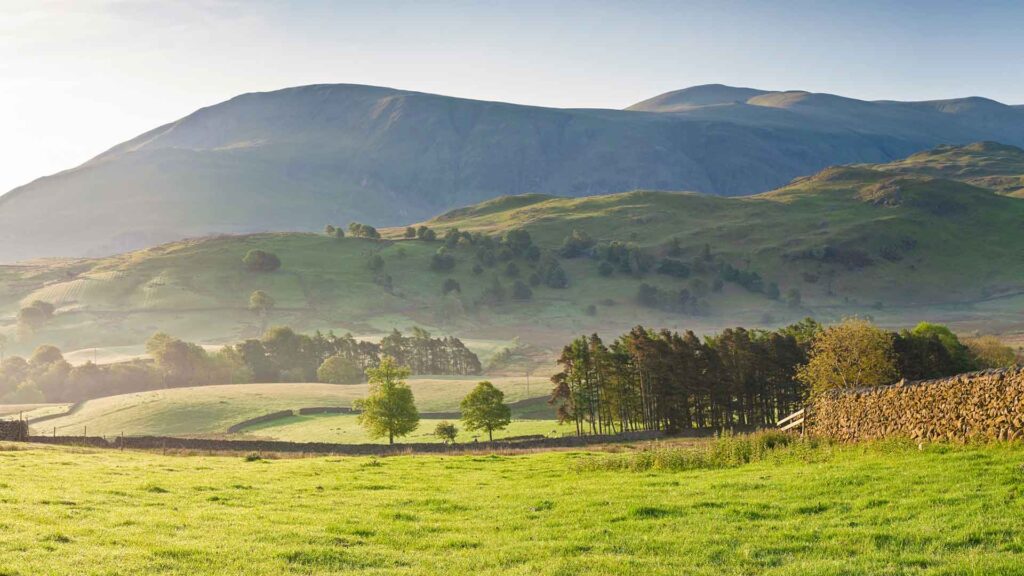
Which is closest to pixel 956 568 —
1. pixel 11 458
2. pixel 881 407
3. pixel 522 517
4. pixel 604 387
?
pixel 522 517

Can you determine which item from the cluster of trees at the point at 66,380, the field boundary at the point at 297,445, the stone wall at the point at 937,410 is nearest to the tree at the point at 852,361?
the field boundary at the point at 297,445

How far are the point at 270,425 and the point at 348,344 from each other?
85977mm

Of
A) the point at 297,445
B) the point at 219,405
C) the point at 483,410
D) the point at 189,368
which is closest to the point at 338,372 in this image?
the point at 189,368

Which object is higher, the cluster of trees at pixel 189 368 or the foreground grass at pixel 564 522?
the cluster of trees at pixel 189 368

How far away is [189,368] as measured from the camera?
171375 mm

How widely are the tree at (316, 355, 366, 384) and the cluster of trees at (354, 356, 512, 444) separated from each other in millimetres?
71207

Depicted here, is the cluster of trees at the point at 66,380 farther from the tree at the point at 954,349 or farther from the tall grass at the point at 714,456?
the tall grass at the point at 714,456

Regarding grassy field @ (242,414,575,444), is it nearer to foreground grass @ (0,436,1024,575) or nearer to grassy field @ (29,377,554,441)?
grassy field @ (29,377,554,441)

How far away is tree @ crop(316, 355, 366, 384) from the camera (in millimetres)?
161625

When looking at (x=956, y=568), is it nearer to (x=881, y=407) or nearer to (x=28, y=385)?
(x=881, y=407)

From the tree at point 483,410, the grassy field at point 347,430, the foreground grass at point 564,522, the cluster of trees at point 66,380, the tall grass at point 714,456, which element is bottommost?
the grassy field at point 347,430

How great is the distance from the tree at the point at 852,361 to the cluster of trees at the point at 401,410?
32296 mm

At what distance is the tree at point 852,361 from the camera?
67625mm

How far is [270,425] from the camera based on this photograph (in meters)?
107
